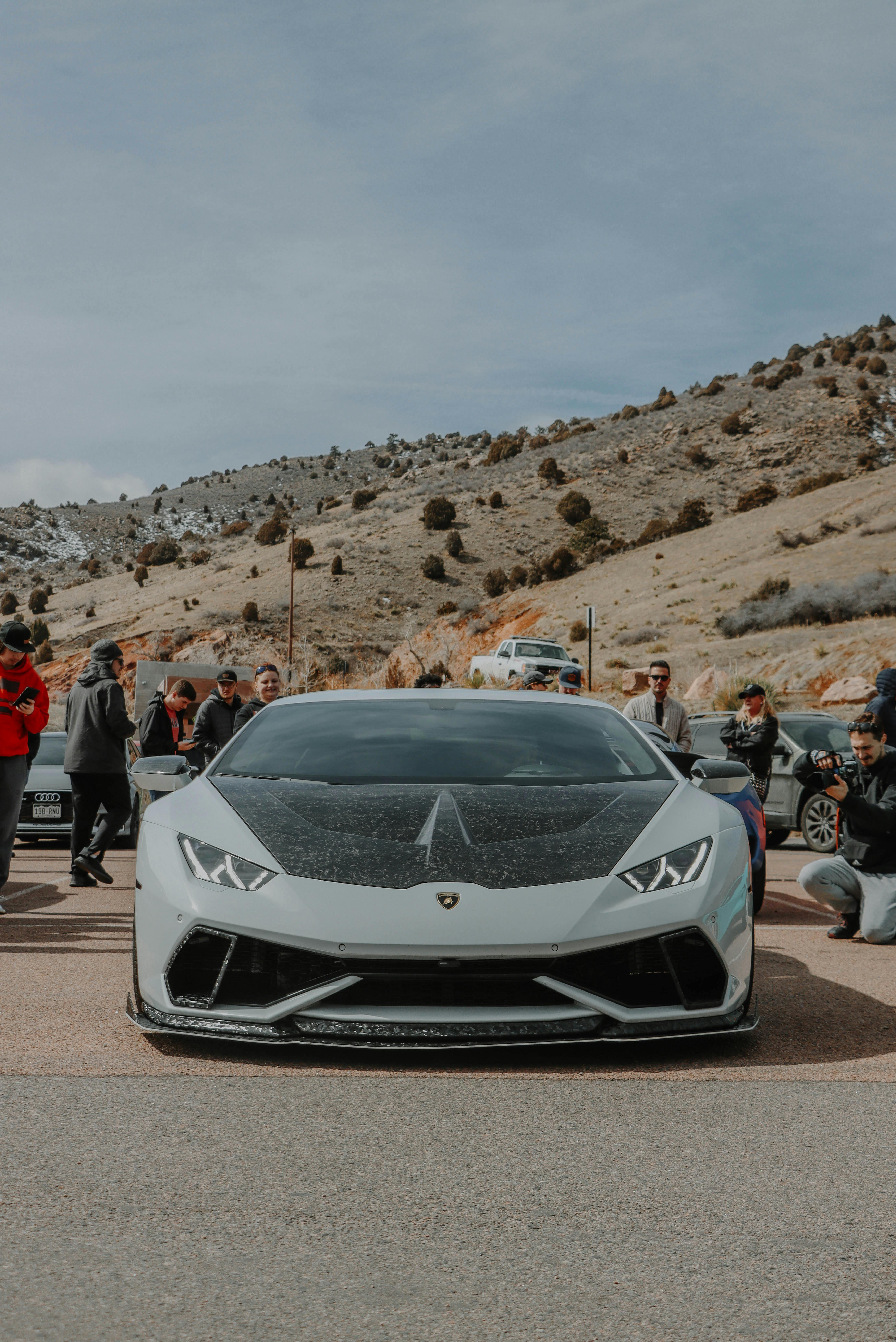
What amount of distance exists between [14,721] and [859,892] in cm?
566

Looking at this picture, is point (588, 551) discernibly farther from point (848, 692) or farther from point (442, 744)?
point (442, 744)

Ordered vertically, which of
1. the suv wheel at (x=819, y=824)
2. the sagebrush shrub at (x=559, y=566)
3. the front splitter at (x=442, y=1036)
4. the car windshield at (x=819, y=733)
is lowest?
the suv wheel at (x=819, y=824)

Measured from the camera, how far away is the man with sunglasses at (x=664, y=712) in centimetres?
1045

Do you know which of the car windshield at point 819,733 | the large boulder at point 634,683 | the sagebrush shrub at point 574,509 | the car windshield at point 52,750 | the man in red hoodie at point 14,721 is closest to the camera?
the man in red hoodie at point 14,721

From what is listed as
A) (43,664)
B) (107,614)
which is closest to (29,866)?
(43,664)

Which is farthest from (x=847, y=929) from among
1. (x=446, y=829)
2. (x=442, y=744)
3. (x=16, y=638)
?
(x=16, y=638)

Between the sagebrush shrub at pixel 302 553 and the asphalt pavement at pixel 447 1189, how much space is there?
69861 mm

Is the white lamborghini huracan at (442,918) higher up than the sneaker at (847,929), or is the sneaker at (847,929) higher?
the white lamborghini huracan at (442,918)

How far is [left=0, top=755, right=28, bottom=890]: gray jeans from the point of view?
844 centimetres

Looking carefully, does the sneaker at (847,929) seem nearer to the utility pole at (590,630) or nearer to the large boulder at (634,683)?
the utility pole at (590,630)

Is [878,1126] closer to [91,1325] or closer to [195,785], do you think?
[91,1325]

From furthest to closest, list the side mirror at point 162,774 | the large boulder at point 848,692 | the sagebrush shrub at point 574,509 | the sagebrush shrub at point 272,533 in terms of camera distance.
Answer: the sagebrush shrub at point 272,533, the sagebrush shrub at point 574,509, the large boulder at point 848,692, the side mirror at point 162,774

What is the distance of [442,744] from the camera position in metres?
5.64

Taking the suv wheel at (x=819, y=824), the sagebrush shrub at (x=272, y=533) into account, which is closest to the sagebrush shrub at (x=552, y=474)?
the sagebrush shrub at (x=272, y=533)
